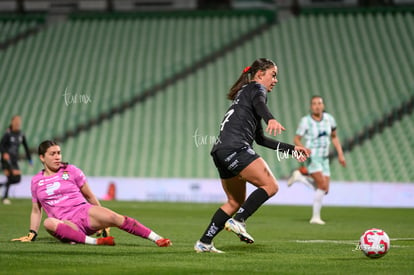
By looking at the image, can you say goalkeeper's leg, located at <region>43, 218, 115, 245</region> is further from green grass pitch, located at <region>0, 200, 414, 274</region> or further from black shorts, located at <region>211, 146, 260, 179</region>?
black shorts, located at <region>211, 146, 260, 179</region>

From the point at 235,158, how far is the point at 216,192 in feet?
47.6

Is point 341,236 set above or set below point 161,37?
below

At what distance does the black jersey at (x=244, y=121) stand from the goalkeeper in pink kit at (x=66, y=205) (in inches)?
52.7

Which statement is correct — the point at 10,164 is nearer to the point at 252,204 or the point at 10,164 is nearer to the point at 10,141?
the point at 10,141

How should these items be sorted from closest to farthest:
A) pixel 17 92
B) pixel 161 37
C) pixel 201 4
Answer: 1. pixel 17 92
2. pixel 161 37
3. pixel 201 4

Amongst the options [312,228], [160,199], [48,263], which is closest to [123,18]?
[160,199]

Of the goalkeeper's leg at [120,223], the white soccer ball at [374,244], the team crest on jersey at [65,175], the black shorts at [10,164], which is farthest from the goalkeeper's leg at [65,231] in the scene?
the black shorts at [10,164]

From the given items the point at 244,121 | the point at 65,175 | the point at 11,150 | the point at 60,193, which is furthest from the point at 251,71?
the point at 11,150

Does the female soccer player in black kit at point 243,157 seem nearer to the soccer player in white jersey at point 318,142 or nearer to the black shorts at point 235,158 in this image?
the black shorts at point 235,158

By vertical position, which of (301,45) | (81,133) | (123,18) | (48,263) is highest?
(123,18)

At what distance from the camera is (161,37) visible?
3077cm

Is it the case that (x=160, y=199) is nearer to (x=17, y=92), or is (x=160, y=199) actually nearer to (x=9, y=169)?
(x=9, y=169)

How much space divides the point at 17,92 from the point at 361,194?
46.5 ft

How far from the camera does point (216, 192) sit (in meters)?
22.0
